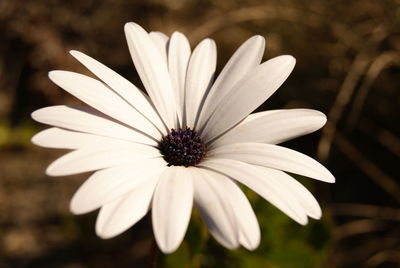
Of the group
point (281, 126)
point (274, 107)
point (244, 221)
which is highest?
point (281, 126)

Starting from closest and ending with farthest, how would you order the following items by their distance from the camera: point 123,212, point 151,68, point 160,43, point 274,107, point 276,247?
point 123,212, point 151,68, point 160,43, point 276,247, point 274,107

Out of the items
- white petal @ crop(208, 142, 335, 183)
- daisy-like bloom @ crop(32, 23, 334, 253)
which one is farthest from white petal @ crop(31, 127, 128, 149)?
white petal @ crop(208, 142, 335, 183)

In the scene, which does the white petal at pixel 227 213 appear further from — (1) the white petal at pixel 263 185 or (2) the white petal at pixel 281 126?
(2) the white petal at pixel 281 126

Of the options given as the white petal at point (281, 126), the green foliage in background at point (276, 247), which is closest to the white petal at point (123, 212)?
the white petal at point (281, 126)

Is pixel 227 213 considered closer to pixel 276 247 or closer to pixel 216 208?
pixel 216 208

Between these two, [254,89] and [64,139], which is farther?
[254,89]

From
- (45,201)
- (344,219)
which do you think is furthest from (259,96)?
(45,201)

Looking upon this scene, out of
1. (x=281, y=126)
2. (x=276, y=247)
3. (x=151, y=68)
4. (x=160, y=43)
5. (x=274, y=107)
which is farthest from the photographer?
(x=274, y=107)

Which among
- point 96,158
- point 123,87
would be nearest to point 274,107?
point 123,87

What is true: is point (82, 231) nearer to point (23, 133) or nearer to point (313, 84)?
point (23, 133)
